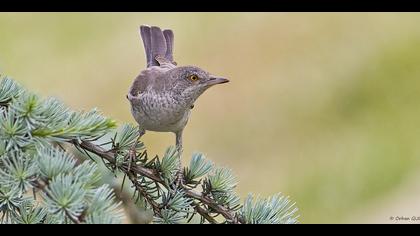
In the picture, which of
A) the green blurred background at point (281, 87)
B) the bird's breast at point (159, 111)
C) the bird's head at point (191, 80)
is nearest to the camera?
the bird's breast at point (159, 111)

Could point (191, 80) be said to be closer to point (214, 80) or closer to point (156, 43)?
point (214, 80)

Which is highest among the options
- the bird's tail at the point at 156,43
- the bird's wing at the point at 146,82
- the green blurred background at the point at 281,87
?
the green blurred background at the point at 281,87

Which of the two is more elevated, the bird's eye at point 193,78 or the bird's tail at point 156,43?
the bird's tail at point 156,43

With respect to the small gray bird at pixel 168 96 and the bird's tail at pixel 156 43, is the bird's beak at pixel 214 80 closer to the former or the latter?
the small gray bird at pixel 168 96

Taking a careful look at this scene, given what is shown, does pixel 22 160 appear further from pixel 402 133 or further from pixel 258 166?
pixel 402 133

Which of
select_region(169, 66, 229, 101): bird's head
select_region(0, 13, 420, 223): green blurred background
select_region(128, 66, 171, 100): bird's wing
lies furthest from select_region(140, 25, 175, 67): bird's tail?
select_region(0, 13, 420, 223): green blurred background

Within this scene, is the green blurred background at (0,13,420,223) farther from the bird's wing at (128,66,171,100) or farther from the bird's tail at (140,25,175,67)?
the bird's wing at (128,66,171,100)

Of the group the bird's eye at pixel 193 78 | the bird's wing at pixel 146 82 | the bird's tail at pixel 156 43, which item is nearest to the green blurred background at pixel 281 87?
the bird's tail at pixel 156 43
